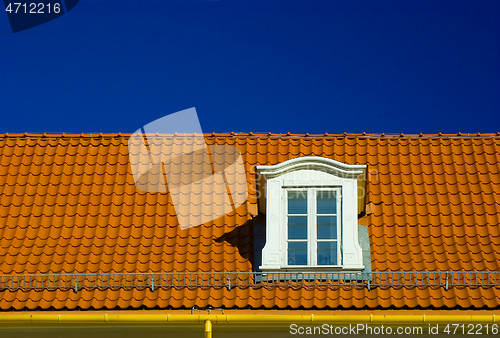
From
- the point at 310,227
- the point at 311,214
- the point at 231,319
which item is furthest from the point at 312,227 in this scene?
the point at 231,319

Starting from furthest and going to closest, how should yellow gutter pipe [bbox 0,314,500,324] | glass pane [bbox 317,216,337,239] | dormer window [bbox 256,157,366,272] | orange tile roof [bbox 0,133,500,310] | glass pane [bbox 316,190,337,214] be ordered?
glass pane [bbox 316,190,337,214]
glass pane [bbox 317,216,337,239]
dormer window [bbox 256,157,366,272]
orange tile roof [bbox 0,133,500,310]
yellow gutter pipe [bbox 0,314,500,324]

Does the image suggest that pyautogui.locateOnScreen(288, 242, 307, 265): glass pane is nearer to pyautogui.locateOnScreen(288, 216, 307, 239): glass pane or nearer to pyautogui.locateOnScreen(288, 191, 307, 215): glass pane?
pyautogui.locateOnScreen(288, 216, 307, 239): glass pane

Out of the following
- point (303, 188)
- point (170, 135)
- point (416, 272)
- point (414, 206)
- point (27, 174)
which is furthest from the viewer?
point (170, 135)

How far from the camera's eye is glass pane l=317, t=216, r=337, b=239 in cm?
825

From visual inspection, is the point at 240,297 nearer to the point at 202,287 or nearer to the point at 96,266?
the point at 202,287

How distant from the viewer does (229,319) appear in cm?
721

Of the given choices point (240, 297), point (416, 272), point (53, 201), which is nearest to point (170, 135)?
point (53, 201)

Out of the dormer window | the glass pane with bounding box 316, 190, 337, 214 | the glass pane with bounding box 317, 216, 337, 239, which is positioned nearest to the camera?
the dormer window

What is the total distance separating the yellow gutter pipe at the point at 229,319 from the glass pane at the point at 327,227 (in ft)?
4.27

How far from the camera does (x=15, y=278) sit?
799 centimetres

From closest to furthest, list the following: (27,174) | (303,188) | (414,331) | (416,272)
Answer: (414,331) < (416,272) < (303,188) < (27,174)

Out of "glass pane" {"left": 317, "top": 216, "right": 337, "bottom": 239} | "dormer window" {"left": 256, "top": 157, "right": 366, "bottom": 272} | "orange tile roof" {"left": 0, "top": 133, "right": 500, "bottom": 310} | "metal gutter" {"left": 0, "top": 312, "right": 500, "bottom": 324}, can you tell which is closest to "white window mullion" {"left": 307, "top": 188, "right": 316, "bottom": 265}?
"dormer window" {"left": 256, "top": 157, "right": 366, "bottom": 272}

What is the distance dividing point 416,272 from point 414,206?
150cm

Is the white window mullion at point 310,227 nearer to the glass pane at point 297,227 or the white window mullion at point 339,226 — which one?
the glass pane at point 297,227
